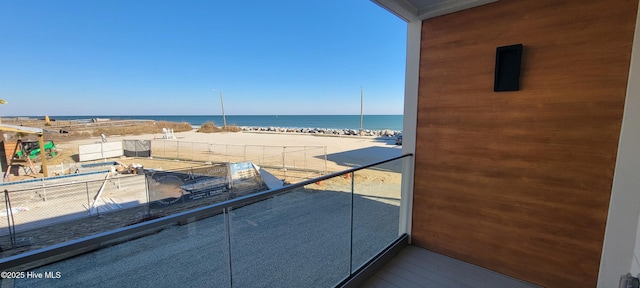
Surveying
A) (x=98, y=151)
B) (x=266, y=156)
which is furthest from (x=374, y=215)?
(x=98, y=151)

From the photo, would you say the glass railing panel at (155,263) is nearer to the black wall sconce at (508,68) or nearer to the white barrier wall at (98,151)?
the black wall sconce at (508,68)

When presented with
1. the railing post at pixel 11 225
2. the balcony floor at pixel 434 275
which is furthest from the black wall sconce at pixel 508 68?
the railing post at pixel 11 225

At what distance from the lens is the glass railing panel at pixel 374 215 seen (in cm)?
232

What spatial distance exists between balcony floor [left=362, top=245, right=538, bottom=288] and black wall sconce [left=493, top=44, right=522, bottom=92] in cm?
161

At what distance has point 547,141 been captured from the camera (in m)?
1.81

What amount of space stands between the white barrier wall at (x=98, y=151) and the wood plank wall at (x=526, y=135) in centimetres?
1482

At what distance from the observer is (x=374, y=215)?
363 centimetres

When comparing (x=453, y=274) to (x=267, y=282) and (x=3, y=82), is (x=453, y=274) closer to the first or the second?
(x=267, y=282)

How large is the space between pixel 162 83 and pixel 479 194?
34.1 m

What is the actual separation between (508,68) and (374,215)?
251 cm

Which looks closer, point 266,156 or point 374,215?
point 374,215

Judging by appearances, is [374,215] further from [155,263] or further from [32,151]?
[32,151]

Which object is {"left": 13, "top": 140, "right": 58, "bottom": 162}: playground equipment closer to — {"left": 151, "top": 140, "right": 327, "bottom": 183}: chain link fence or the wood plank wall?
{"left": 151, "top": 140, "right": 327, "bottom": 183}: chain link fence

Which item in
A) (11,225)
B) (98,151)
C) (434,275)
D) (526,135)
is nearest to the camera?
(526,135)
